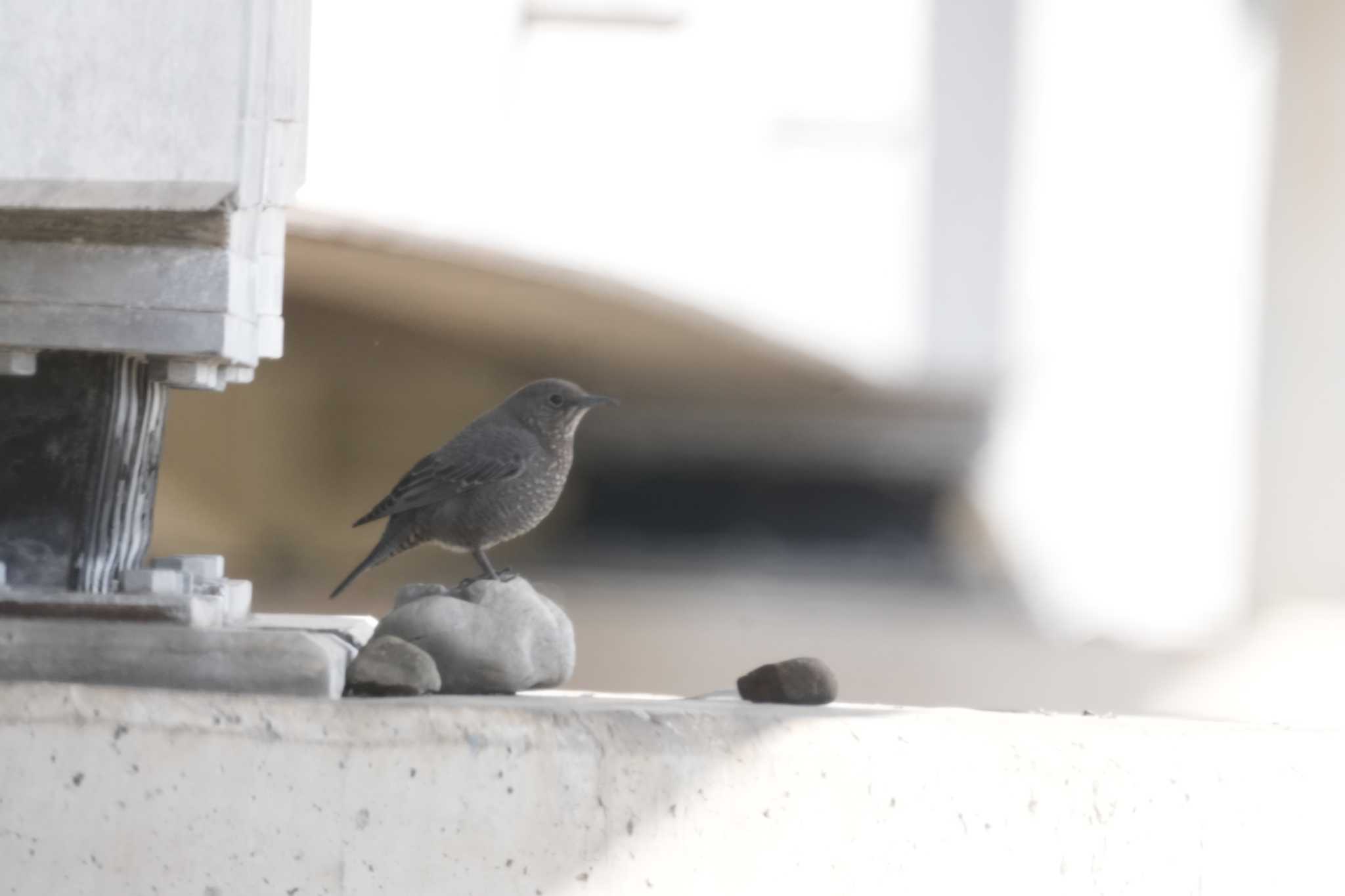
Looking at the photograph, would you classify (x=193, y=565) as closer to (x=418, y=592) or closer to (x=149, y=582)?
(x=149, y=582)

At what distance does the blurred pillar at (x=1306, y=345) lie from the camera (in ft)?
26.1

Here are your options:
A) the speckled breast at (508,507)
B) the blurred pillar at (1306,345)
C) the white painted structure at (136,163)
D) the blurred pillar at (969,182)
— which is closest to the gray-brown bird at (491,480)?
the speckled breast at (508,507)

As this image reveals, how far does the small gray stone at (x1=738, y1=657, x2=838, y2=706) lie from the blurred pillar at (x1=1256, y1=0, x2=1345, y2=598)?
5864mm

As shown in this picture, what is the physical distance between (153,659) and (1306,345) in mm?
7160

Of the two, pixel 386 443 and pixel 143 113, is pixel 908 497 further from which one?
pixel 143 113

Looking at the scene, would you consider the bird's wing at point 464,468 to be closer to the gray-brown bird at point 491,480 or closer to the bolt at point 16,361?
the gray-brown bird at point 491,480

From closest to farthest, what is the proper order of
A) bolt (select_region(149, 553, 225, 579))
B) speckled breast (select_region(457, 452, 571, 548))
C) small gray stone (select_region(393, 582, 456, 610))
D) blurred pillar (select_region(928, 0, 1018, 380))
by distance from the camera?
bolt (select_region(149, 553, 225, 579)), small gray stone (select_region(393, 582, 456, 610)), speckled breast (select_region(457, 452, 571, 548)), blurred pillar (select_region(928, 0, 1018, 380))

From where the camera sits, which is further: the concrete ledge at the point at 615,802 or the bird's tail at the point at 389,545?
the bird's tail at the point at 389,545

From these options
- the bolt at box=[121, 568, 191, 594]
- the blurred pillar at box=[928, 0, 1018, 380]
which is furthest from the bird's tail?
the blurred pillar at box=[928, 0, 1018, 380]

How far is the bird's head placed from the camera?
11.3 ft

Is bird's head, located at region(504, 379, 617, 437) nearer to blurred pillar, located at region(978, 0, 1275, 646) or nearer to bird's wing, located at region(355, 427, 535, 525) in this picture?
bird's wing, located at region(355, 427, 535, 525)

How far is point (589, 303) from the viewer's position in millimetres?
7438

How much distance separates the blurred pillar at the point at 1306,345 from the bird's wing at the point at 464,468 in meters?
5.87

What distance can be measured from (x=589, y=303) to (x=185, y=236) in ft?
16.6
